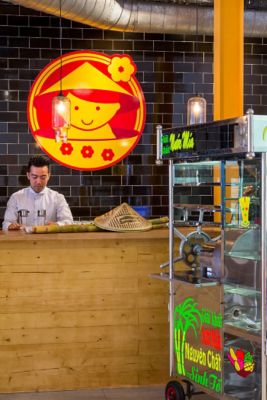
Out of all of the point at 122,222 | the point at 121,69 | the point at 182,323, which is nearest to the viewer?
the point at 182,323

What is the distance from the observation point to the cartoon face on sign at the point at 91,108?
699cm

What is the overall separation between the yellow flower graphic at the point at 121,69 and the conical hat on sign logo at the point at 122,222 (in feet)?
8.09

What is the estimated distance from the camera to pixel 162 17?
6695 millimetres

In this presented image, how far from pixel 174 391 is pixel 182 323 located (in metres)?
0.41

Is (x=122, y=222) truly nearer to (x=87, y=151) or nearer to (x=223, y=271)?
(x=223, y=271)

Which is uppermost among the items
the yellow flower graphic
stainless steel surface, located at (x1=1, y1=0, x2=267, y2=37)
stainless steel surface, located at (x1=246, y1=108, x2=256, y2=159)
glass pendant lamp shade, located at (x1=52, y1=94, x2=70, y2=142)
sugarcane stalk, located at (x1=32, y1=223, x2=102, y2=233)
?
stainless steel surface, located at (x1=1, y1=0, x2=267, y2=37)

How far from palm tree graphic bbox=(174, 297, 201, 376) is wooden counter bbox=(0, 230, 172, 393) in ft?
2.24

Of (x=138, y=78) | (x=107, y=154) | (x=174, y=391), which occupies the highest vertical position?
(x=138, y=78)

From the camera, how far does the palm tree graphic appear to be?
13.2 ft

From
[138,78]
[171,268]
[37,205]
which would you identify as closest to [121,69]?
[138,78]

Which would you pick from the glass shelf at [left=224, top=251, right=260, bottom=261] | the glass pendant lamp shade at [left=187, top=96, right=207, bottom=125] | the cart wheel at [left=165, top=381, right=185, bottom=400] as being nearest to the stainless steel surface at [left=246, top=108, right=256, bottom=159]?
the glass shelf at [left=224, top=251, right=260, bottom=261]

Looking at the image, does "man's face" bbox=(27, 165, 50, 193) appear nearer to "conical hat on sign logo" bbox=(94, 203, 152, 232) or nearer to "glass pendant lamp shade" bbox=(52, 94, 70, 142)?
"glass pendant lamp shade" bbox=(52, 94, 70, 142)

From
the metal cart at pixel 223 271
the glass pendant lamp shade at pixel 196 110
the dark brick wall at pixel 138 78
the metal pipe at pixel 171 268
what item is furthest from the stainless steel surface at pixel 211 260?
the dark brick wall at pixel 138 78

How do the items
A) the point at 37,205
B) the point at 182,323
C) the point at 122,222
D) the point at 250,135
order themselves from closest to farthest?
the point at 250,135 → the point at 182,323 → the point at 122,222 → the point at 37,205
